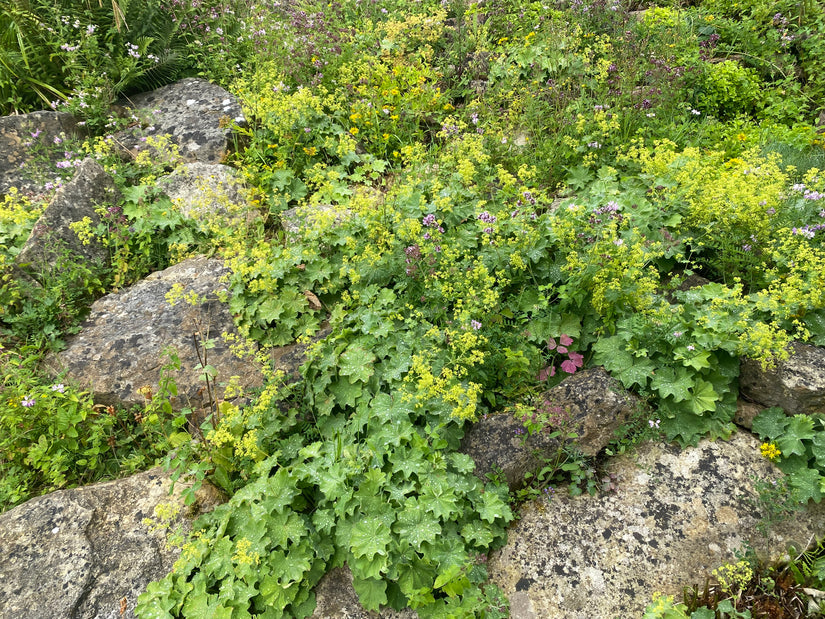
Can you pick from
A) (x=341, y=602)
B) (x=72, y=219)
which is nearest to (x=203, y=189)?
(x=72, y=219)

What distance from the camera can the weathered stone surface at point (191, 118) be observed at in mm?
5859

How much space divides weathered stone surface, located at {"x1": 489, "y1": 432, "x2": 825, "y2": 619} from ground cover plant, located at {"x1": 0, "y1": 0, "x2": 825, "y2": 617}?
0.15 meters

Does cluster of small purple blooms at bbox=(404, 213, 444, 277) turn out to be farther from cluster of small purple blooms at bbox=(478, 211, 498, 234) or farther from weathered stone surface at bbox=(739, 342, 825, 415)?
weathered stone surface at bbox=(739, 342, 825, 415)

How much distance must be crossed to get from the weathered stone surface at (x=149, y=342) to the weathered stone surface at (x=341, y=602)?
163 cm

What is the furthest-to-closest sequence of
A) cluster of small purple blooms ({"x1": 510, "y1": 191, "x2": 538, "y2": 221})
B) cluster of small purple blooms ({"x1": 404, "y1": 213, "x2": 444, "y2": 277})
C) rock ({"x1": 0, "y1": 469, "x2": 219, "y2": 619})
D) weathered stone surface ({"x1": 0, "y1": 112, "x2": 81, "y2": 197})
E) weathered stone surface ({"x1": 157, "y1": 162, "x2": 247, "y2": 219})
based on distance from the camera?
weathered stone surface ({"x1": 0, "y1": 112, "x2": 81, "y2": 197}), weathered stone surface ({"x1": 157, "y1": 162, "x2": 247, "y2": 219}), cluster of small purple blooms ({"x1": 510, "y1": 191, "x2": 538, "y2": 221}), cluster of small purple blooms ({"x1": 404, "y1": 213, "x2": 444, "y2": 277}), rock ({"x1": 0, "y1": 469, "x2": 219, "y2": 619})

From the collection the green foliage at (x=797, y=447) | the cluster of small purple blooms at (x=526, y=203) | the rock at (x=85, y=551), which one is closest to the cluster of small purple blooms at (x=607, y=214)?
the cluster of small purple blooms at (x=526, y=203)

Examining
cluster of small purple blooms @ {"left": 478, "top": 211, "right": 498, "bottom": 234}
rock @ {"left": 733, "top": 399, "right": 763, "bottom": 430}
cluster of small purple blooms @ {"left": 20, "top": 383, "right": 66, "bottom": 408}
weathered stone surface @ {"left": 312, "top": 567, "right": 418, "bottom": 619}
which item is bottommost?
weathered stone surface @ {"left": 312, "top": 567, "right": 418, "bottom": 619}

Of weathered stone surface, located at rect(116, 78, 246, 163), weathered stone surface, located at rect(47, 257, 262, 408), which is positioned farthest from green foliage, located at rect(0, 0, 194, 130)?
weathered stone surface, located at rect(47, 257, 262, 408)

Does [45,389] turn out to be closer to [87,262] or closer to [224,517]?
[87,262]

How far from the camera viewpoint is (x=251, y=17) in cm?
706

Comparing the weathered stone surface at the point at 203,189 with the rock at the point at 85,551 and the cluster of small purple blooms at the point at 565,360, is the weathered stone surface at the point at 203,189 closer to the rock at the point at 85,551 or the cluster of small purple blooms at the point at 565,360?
the rock at the point at 85,551

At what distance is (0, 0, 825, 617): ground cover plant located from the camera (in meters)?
3.07

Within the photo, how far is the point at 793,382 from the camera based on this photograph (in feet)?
10.8

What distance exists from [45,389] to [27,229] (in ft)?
6.23
